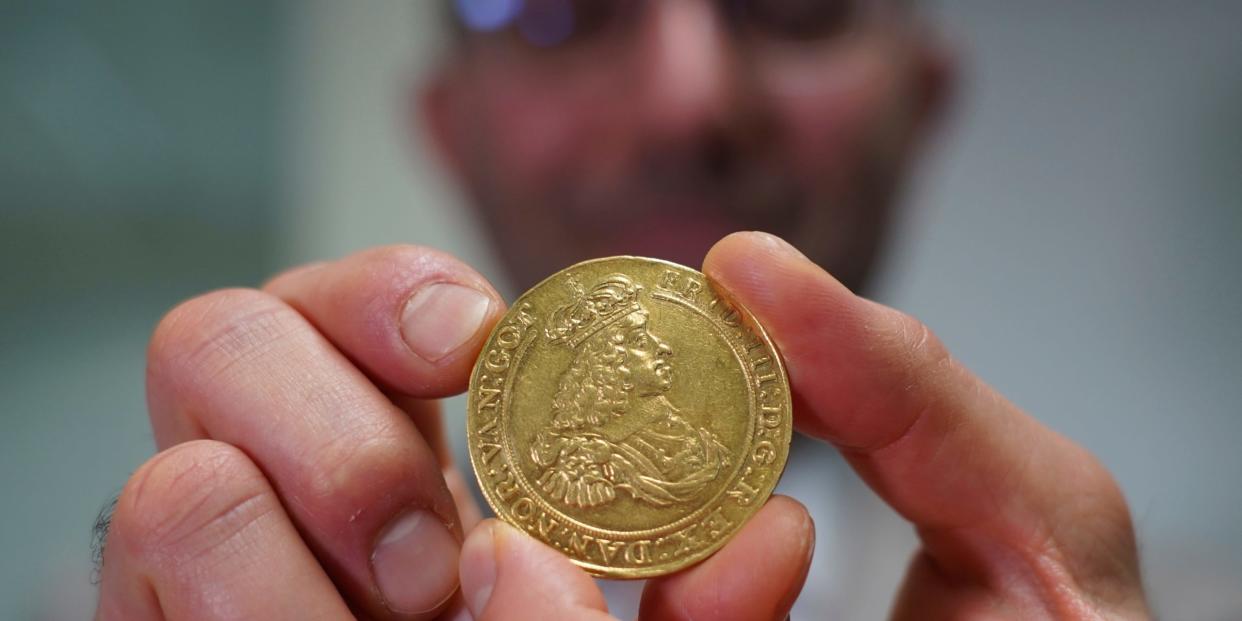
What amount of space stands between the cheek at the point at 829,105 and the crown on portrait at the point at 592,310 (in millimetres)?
1491

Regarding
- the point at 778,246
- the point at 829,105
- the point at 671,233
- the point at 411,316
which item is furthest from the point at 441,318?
the point at 829,105

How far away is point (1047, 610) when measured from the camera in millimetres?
1062

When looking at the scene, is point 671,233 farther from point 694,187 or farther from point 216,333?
point 216,333

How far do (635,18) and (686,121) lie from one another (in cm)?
39

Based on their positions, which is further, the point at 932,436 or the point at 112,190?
the point at 112,190

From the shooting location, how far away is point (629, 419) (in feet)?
3.48

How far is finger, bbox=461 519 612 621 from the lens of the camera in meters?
0.85

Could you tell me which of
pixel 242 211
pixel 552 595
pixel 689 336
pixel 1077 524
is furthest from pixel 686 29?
pixel 242 211

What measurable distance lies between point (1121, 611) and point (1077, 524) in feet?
0.46

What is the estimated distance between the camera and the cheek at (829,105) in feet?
7.95

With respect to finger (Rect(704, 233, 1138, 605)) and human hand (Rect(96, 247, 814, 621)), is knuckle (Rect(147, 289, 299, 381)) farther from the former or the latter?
finger (Rect(704, 233, 1138, 605))

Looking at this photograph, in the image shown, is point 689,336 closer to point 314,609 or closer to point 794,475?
point 314,609

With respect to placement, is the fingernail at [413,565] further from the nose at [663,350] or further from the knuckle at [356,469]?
the nose at [663,350]

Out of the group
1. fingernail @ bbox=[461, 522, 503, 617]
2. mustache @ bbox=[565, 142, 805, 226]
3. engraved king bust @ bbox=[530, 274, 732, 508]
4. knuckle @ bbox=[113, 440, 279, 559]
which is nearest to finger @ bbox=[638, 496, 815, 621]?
engraved king bust @ bbox=[530, 274, 732, 508]
